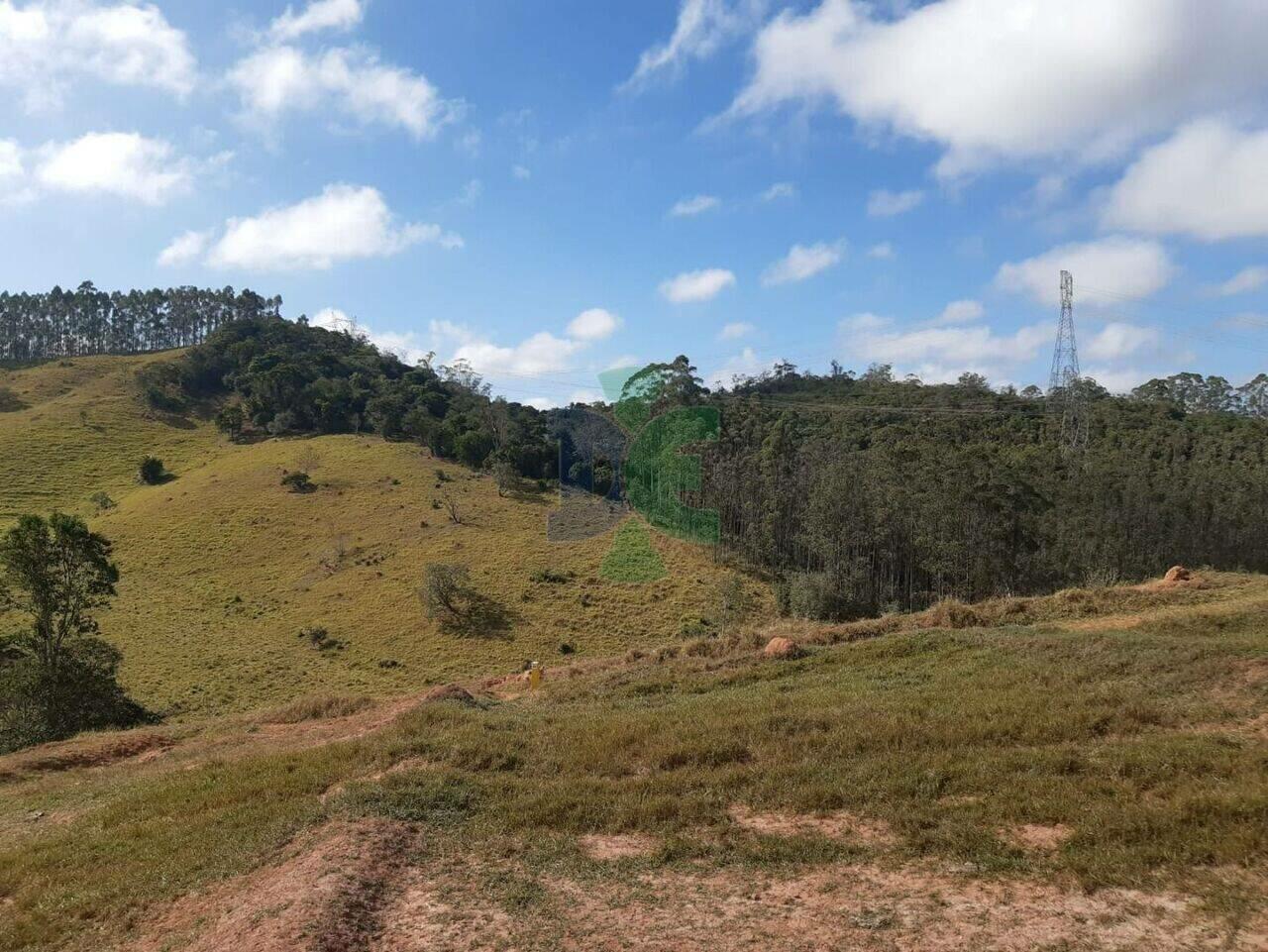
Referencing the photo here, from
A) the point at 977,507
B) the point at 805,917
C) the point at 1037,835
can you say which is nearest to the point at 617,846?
the point at 805,917

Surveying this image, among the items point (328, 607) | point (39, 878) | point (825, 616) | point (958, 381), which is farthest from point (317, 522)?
point (958, 381)

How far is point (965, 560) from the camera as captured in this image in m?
45.8

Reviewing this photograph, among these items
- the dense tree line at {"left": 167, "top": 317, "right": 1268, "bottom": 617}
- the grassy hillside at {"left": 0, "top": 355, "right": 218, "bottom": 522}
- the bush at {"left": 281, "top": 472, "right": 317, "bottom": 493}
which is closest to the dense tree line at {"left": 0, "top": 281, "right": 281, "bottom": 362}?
Answer: the grassy hillside at {"left": 0, "top": 355, "right": 218, "bottom": 522}

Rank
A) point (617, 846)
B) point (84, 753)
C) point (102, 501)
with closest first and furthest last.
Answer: point (617, 846), point (84, 753), point (102, 501)

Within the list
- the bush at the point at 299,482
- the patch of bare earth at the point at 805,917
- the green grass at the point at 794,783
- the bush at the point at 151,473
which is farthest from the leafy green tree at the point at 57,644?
the bush at the point at 151,473

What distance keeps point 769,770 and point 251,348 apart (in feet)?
352

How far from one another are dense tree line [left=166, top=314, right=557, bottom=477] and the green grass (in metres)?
53.0

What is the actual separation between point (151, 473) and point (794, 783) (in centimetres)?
7621

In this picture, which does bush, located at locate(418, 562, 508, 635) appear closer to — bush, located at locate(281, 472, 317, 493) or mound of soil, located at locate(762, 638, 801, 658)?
bush, located at locate(281, 472, 317, 493)

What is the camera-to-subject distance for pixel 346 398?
3410 inches

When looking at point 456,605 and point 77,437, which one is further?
point 77,437

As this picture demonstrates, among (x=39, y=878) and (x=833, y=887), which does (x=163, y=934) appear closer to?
(x=39, y=878)

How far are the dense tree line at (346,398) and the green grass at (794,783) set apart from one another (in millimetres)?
52957

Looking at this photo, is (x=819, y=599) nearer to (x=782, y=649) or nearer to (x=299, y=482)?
(x=782, y=649)
